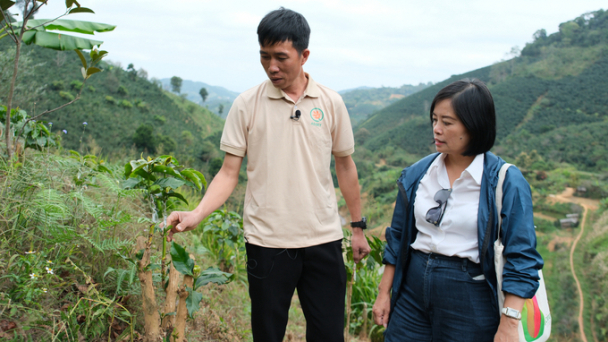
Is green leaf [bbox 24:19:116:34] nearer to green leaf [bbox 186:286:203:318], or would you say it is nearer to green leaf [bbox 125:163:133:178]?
green leaf [bbox 125:163:133:178]

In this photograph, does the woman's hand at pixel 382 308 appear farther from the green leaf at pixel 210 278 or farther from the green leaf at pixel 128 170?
the green leaf at pixel 128 170

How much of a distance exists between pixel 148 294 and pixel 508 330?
1344mm

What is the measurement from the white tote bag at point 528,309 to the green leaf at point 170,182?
128cm

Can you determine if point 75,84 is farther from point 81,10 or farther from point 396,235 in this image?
point 396,235

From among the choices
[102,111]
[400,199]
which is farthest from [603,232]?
[102,111]

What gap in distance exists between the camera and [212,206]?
158 centimetres

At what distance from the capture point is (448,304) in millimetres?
1374

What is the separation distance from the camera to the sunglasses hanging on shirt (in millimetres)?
1405

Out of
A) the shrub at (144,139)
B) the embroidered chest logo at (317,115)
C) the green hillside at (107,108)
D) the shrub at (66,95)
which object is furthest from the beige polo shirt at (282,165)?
the shrub at (66,95)

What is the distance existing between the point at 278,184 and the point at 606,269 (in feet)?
46.4

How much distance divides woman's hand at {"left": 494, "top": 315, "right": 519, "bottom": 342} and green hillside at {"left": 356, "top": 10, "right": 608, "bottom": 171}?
105ft

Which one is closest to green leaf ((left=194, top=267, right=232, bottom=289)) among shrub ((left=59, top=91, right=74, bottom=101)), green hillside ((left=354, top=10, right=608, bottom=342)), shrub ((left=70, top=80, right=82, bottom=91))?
green hillside ((left=354, top=10, right=608, bottom=342))

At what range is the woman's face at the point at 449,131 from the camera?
139 cm

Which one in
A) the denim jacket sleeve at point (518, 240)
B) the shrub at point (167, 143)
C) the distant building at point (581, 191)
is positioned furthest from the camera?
the distant building at point (581, 191)
